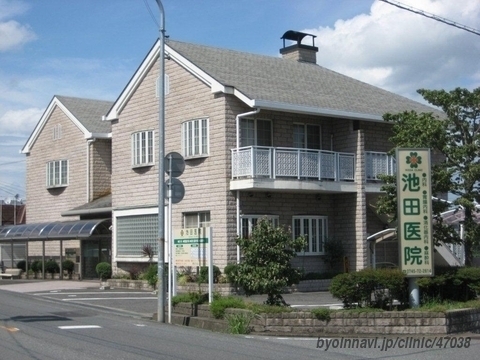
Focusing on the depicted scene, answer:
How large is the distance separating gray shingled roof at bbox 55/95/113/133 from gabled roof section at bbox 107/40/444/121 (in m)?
5.73

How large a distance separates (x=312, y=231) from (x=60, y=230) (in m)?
12.7

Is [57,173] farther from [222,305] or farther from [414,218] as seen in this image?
[414,218]

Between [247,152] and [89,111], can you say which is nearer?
[247,152]

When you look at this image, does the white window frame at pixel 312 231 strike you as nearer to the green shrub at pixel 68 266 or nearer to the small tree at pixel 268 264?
the small tree at pixel 268 264

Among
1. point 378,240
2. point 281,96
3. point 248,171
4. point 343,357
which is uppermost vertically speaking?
point 281,96

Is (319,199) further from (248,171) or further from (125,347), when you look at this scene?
(125,347)

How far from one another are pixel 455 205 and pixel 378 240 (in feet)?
25.8

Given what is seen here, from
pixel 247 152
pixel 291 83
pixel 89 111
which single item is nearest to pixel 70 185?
pixel 89 111

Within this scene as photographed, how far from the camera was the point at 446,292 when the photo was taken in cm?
1722

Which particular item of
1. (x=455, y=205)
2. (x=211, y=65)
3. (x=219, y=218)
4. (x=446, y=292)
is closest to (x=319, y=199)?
(x=219, y=218)

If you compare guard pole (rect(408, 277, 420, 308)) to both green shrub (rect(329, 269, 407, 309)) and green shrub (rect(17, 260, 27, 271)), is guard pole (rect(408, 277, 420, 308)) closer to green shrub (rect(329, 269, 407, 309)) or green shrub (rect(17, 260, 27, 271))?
green shrub (rect(329, 269, 407, 309))

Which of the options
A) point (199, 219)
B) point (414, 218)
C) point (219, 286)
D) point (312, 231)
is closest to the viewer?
point (414, 218)

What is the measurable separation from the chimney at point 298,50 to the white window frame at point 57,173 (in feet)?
41.5

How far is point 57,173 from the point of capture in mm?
39469
